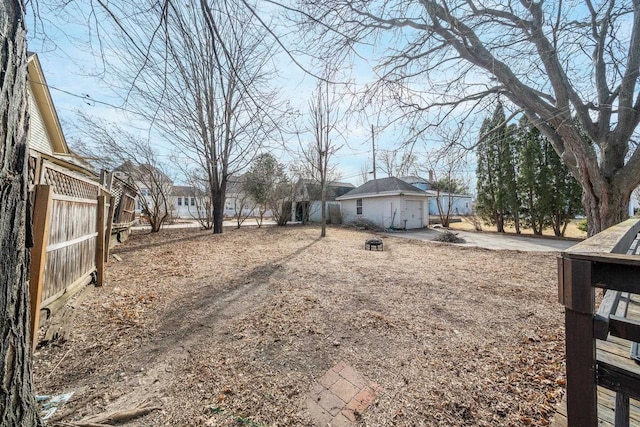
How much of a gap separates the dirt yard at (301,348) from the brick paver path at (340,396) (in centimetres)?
7

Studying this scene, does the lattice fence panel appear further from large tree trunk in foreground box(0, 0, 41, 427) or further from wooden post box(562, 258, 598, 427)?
wooden post box(562, 258, 598, 427)

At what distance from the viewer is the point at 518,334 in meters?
2.92

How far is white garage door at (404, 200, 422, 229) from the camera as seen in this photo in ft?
54.4

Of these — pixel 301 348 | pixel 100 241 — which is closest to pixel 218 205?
pixel 100 241

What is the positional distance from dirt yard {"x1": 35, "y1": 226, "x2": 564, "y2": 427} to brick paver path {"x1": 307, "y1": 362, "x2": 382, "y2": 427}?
71 mm

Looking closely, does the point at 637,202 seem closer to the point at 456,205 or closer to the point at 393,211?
the point at 456,205

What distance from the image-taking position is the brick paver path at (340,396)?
71.6 inches

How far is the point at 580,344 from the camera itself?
112 centimetres

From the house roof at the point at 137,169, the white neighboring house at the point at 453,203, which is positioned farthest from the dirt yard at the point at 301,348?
the white neighboring house at the point at 453,203

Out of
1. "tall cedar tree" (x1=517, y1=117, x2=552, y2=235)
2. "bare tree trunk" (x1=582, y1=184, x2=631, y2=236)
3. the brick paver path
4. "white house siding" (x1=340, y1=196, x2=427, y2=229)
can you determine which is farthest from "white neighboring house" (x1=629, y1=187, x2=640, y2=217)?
the brick paver path

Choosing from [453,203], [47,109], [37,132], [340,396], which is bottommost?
[340,396]

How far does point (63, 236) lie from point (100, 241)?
51.5 inches

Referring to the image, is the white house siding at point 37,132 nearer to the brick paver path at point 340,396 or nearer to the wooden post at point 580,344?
the brick paver path at point 340,396

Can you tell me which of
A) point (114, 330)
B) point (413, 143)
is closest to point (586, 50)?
point (413, 143)
